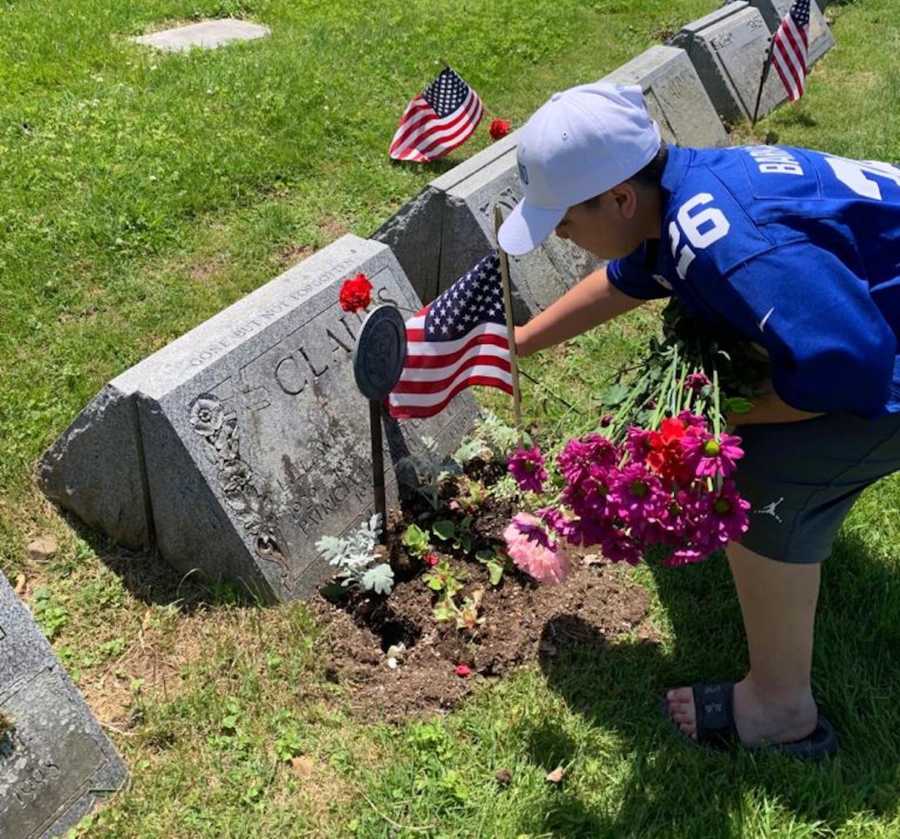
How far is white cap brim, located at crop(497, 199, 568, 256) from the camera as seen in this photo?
2.27 m

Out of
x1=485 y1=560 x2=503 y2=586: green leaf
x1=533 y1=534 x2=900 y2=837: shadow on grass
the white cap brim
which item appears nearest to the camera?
the white cap brim

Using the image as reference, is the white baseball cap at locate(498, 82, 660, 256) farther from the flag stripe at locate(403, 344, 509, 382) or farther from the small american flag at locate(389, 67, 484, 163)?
the small american flag at locate(389, 67, 484, 163)

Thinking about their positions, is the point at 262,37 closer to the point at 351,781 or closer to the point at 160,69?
the point at 160,69

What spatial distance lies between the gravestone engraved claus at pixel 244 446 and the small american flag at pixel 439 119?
116 inches

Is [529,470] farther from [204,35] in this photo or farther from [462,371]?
[204,35]

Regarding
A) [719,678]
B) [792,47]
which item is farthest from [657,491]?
[792,47]

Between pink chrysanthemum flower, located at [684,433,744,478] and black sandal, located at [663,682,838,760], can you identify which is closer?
pink chrysanthemum flower, located at [684,433,744,478]

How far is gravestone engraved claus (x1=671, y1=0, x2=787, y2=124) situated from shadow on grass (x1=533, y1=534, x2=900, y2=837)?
17.7 ft

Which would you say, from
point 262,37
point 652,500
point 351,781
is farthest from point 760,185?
point 262,37

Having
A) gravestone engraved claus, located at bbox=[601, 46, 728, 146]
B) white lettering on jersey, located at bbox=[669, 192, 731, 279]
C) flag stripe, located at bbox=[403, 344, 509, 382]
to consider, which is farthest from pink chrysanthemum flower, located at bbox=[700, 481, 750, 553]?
gravestone engraved claus, located at bbox=[601, 46, 728, 146]

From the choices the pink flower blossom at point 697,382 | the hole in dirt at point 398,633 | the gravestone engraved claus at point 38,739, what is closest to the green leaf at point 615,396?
the pink flower blossom at point 697,382

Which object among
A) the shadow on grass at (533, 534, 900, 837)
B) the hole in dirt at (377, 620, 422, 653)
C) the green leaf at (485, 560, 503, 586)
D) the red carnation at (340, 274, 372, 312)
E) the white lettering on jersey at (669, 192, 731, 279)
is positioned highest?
the white lettering on jersey at (669, 192, 731, 279)

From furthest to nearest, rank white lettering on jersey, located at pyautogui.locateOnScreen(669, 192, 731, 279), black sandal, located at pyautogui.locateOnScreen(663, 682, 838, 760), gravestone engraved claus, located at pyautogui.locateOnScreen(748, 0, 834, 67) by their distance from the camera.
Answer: gravestone engraved claus, located at pyautogui.locateOnScreen(748, 0, 834, 67) → black sandal, located at pyautogui.locateOnScreen(663, 682, 838, 760) → white lettering on jersey, located at pyautogui.locateOnScreen(669, 192, 731, 279)

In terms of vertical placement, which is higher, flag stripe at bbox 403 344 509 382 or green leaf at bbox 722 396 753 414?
green leaf at bbox 722 396 753 414
